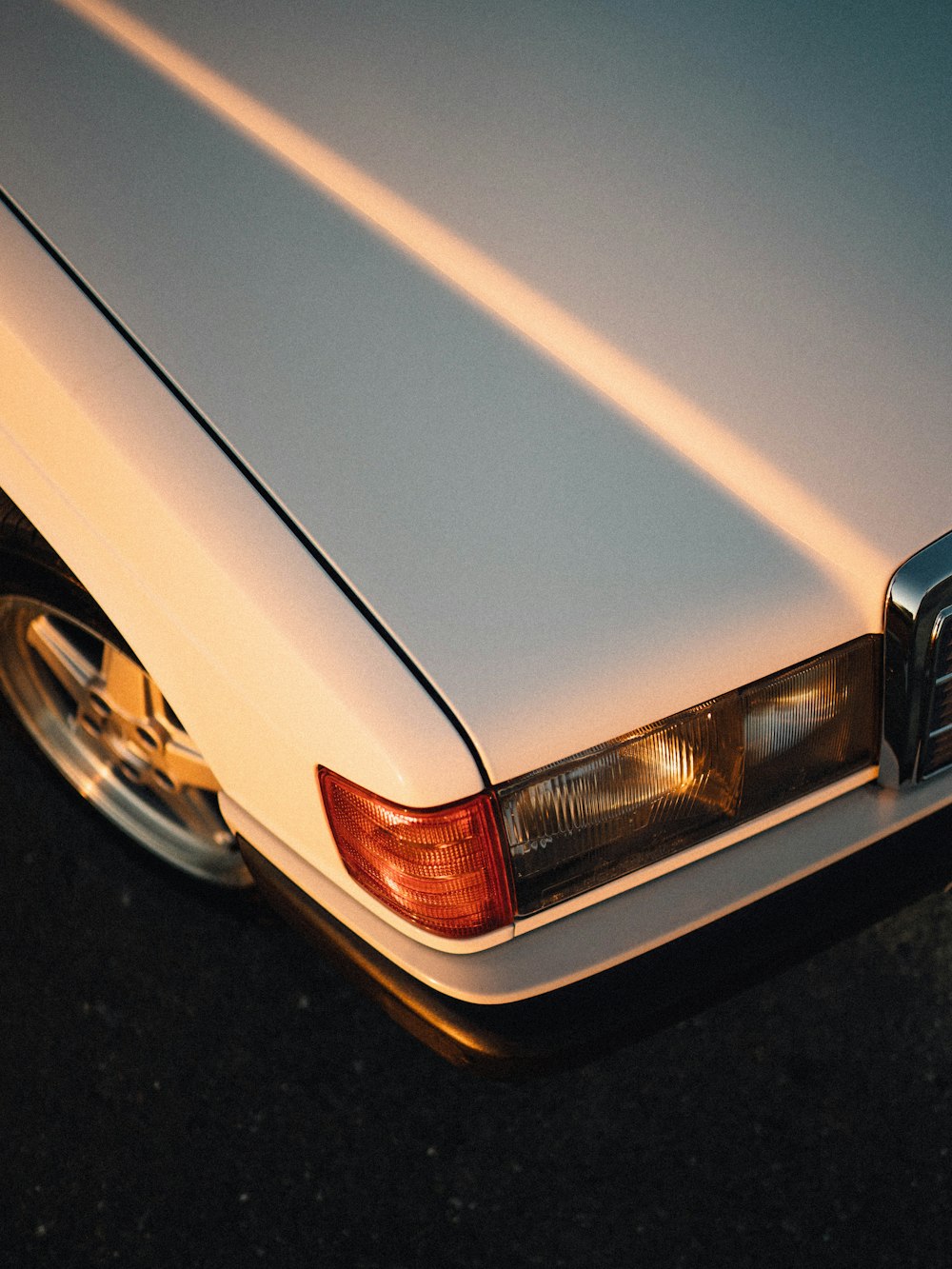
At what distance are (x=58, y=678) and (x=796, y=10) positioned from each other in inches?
67.4

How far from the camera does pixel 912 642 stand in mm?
1311

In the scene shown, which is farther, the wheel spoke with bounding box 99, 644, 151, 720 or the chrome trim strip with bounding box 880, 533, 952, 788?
the wheel spoke with bounding box 99, 644, 151, 720

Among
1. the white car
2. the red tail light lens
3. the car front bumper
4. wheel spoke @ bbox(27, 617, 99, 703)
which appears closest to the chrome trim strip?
the white car

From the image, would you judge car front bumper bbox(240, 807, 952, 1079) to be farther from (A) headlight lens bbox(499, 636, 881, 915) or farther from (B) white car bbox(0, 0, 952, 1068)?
(A) headlight lens bbox(499, 636, 881, 915)

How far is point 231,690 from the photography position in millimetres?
1335

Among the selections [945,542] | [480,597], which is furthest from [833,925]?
[480,597]

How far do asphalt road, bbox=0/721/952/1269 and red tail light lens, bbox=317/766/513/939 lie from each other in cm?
63

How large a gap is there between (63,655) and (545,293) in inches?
45.2

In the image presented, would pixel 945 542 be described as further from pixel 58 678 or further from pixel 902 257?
pixel 58 678

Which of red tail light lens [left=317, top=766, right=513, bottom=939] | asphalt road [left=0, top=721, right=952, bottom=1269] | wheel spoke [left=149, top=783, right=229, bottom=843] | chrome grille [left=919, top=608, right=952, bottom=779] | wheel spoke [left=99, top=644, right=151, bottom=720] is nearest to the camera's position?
red tail light lens [left=317, top=766, right=513, bottom=939]

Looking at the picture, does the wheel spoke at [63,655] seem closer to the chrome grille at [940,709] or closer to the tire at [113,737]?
the tire at [113,737]

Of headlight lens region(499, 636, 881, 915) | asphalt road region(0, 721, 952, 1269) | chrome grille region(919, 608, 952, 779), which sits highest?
headlight lens region(499, 636, 881, 915)

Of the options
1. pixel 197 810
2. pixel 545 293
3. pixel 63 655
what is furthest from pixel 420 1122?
pixel 545 293

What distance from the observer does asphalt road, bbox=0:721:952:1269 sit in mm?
1785
